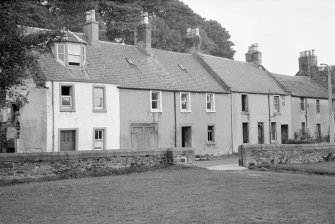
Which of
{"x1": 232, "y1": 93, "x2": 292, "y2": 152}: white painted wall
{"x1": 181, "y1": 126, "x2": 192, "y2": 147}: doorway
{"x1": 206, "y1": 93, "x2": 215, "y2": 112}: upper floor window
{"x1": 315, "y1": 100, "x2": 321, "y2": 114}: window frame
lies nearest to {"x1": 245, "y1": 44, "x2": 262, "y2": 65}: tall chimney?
{"x1": 232, "y1": 93, "x2": 292, "y2": 152}: white painted wall

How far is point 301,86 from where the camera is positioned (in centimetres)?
4819

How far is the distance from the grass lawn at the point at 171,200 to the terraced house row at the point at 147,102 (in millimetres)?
8666

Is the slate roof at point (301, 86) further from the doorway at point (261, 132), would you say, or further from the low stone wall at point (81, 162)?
the low stone wall at point (81, 162)

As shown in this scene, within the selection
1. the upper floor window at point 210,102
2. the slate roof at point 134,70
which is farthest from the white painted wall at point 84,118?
the upper floor window at point 210,102

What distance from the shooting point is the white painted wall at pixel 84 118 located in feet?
89.8

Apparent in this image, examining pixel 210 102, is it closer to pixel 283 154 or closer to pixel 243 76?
pixel 243 76

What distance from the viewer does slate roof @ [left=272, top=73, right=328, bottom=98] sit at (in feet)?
149

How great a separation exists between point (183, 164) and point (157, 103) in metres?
10.1

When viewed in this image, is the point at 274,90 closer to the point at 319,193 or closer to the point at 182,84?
the point at 182,84

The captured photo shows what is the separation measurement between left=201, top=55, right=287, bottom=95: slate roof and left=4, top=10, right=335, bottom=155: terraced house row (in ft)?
0.45

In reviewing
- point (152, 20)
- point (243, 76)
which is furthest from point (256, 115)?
point (152, 20)

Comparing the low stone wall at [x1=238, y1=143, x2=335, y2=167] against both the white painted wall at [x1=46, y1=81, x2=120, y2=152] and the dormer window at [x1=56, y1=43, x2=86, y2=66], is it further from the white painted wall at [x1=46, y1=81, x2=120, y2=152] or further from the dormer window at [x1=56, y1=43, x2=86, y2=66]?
the dormer window at [x1=56, y1=43, x2=86, y2=66]

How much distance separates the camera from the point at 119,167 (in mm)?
21719

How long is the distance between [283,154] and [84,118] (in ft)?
40.1
